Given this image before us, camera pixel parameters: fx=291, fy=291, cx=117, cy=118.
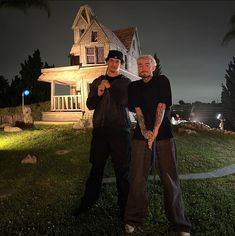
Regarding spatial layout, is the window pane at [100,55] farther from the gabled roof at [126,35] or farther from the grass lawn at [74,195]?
the grass lawn at [74,195]

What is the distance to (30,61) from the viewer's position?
35125 mm

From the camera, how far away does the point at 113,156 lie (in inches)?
202

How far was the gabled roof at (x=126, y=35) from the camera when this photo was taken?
27.2 m

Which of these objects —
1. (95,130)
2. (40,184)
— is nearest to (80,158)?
(40,184)

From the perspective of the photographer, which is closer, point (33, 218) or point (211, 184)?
point (33, 218)

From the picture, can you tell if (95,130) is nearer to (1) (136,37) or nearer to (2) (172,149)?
(2) (172,149)

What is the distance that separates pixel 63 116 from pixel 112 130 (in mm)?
16772

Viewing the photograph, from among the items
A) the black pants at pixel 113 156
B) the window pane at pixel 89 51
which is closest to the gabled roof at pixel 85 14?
the window pane at pixel 89 51

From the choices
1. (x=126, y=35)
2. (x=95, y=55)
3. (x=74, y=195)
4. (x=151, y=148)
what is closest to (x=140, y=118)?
(x=151, y=148)

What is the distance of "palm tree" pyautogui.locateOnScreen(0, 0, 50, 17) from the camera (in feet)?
51.5

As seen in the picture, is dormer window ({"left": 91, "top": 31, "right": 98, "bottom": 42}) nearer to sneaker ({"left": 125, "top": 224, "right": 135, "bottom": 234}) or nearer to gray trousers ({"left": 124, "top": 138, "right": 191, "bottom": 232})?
gray trousers ({"left": 124, "top": 138, "right": 191, "bottom": 232})

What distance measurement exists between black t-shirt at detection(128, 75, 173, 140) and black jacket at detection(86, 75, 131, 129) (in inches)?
14.4

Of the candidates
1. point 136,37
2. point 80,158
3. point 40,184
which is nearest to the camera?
point 40,184

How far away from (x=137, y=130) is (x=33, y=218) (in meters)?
2.72
